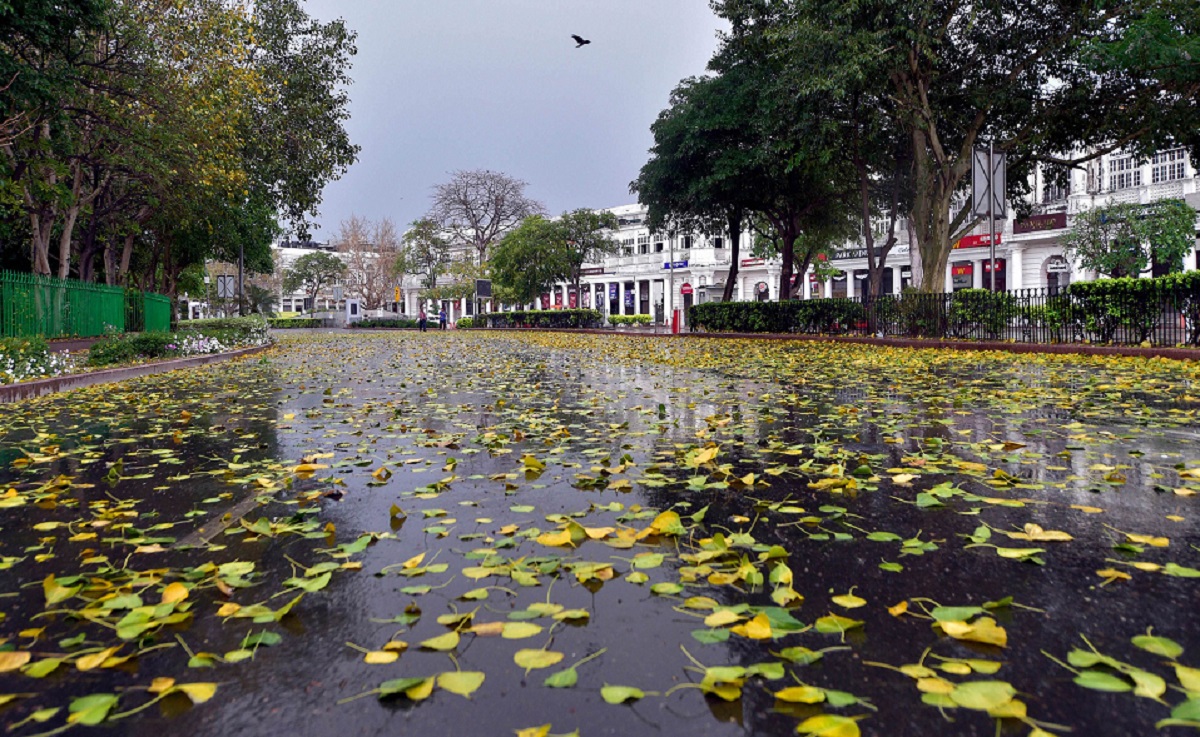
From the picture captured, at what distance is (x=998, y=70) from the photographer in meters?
21.9

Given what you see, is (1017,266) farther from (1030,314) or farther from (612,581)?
(612,581)

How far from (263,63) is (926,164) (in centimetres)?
1940

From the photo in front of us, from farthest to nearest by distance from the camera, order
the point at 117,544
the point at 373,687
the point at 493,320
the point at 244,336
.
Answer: the point at 493,320 < the point at 244,336 < the point at 117,544 < the point at 373,687

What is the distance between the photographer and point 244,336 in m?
26.6

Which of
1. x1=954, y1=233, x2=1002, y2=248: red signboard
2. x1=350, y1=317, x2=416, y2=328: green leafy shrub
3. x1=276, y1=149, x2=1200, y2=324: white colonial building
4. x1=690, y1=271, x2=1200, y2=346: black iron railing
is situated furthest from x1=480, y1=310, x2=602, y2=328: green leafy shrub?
x1=690, y1=271, x2=1200, y2=346: black iron railing

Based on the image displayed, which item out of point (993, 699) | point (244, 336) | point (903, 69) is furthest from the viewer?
point (244, 336)

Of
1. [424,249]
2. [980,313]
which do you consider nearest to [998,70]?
[980,313]

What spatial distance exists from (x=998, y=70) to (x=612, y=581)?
77.1ft

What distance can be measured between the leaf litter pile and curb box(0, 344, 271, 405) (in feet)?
15.1

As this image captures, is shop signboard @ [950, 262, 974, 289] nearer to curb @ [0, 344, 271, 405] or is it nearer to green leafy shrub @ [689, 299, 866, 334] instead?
green leafy shrub @ [689, 299, 866, 334]

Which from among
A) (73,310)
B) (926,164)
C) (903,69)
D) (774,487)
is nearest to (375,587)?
(774,487)

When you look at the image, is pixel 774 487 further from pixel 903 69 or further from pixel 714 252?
pixel 714 252

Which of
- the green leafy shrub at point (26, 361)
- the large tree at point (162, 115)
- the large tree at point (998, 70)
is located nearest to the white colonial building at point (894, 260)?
the large tree at point (998, 70)

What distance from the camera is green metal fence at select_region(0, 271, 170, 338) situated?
50.4 feet
